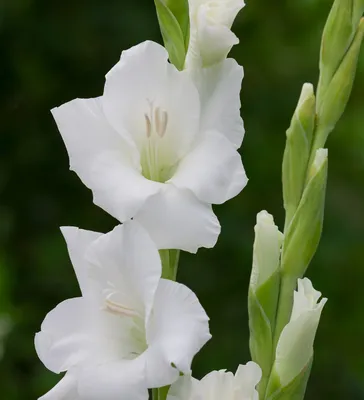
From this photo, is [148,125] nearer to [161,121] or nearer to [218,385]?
[161,121]

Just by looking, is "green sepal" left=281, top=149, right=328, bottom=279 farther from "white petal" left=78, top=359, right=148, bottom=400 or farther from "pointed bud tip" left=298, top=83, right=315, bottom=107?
"white petal" left=78, top=359, right=148, bottom=400

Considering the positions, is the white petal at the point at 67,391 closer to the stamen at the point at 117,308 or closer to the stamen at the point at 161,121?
the stamen at the point at 117,308

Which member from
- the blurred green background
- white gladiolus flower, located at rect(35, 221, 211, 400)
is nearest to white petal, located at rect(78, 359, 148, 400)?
white gladiolus flower, located at rect(35, 221, 211, 400)

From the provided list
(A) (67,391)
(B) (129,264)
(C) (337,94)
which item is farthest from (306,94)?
(A) (67,391)

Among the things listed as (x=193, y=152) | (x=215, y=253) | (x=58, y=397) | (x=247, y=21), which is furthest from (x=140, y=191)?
(x=247, y=21)

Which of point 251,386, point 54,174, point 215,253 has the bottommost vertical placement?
point 215,253

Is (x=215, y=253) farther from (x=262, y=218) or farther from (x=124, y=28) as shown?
(x=262, y=218)

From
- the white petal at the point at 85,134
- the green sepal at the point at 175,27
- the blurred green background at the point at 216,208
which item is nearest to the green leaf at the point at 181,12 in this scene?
the green sepal at the point at 175,27
